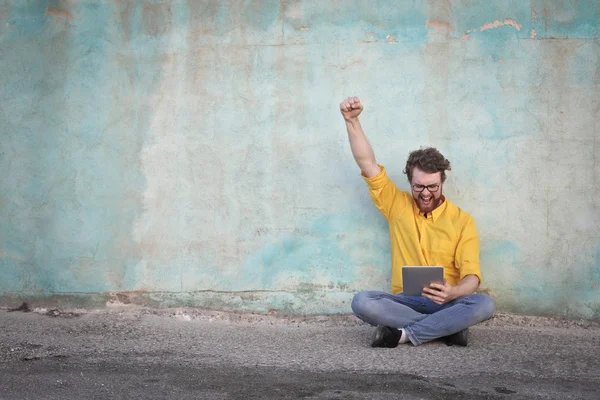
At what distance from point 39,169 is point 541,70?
3734 mm

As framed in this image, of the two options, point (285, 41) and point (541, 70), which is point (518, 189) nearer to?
point (541, 70)

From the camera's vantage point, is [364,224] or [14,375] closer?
[14,375]

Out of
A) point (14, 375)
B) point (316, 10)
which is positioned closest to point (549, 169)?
point (316, 10)

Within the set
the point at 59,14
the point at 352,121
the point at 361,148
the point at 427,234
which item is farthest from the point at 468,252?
the point at 59,14

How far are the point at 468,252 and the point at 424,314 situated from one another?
49cm

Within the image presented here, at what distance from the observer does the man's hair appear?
500 centimetres

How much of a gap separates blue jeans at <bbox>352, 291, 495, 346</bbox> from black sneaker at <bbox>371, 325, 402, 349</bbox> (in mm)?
68

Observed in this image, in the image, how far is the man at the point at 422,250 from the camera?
486 cm

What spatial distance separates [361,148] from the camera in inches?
199

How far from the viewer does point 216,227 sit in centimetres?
570

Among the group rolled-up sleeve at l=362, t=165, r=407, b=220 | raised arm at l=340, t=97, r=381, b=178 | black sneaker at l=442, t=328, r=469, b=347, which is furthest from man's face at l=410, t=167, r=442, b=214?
black sneaker at l=442, t=328, r=469, b=347

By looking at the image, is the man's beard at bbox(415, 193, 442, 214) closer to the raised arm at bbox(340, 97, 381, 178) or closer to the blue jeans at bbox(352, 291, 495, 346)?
the raised arm at bbox(340, 97, 381, 178)

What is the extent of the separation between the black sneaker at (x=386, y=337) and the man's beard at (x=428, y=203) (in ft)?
2.72

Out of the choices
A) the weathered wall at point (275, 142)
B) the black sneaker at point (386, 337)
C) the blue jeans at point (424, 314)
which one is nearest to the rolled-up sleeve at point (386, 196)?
the weathered wall at point (275, 142)
